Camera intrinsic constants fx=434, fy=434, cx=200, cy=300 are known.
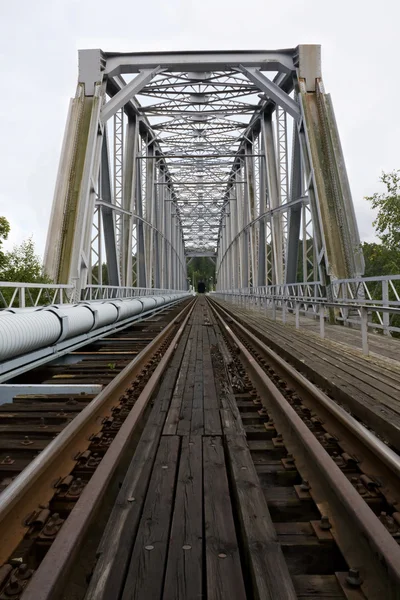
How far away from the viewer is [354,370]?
592 centimetres

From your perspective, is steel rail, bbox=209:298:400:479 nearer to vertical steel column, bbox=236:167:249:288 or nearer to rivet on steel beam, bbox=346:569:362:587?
rivet on steel beam, bbox=346:569:362:587

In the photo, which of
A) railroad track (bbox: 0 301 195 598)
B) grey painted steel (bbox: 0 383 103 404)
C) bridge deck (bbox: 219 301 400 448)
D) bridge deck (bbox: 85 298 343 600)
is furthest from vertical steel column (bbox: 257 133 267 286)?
bridge deck (bbox: 85 298 343 600)

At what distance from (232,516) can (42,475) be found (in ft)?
3.88

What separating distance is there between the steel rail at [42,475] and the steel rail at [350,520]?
5.23 feet

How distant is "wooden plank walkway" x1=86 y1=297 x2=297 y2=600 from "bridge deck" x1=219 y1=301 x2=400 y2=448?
1297 mm

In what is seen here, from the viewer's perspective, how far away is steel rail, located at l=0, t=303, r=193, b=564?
2.17 m

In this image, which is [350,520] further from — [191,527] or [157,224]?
[157,224]

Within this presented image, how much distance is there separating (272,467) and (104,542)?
4.58 feet

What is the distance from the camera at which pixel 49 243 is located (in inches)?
547

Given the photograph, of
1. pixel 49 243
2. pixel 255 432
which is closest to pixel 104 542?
pixel 255 432

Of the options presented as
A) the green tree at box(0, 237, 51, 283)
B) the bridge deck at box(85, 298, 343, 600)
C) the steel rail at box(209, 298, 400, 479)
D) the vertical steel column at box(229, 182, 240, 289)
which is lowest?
the bridge deck at box(85, 298, 343, 600)

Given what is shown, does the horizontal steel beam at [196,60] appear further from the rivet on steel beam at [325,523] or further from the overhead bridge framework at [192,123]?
the rivet on steel beam at [325,523]

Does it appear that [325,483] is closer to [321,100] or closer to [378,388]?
[378,388]

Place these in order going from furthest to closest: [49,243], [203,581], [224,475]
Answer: [49,243] → [224,475] → [203,581]
